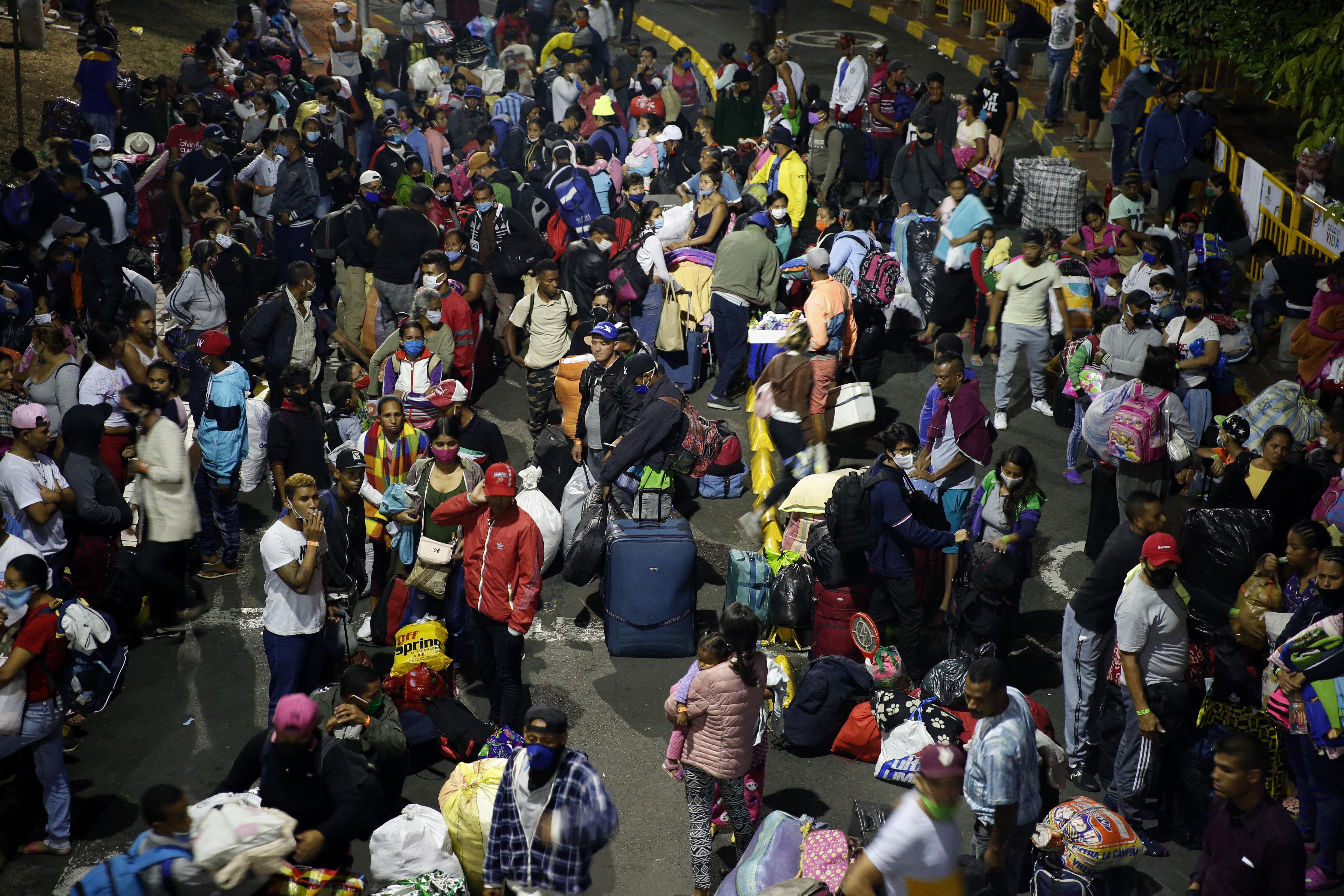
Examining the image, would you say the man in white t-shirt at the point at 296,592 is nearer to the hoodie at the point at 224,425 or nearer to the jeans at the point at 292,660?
the jeans at the point at 292,660

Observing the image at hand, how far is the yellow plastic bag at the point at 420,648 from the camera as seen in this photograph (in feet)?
24.8

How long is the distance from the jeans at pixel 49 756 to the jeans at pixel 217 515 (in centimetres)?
281

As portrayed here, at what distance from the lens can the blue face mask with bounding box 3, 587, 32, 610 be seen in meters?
6.31

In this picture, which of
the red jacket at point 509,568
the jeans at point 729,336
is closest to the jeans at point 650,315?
the jeans at point 729,336

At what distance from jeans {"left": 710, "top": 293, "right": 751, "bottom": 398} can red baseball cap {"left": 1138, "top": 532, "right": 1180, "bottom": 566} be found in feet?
19.4

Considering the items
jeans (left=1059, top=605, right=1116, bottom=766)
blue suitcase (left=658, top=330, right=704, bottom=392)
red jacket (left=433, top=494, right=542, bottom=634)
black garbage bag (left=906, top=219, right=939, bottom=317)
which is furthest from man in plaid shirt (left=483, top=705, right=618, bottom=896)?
black garbage bag (left=906, top=219, right=939, bottom=317)

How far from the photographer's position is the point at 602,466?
953 centimetres

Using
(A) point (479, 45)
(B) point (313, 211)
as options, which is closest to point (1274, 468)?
(B) point (313, 211)

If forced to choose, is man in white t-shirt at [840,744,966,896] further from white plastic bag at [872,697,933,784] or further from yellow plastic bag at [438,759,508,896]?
white plastic bag at [872,697,933,784]

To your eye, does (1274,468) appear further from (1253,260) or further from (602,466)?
(1253,260)

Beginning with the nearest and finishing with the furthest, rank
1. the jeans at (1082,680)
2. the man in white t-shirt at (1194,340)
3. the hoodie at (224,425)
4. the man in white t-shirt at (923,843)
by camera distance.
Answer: the man in white t-shirt at (923,843) → the jeans at (1082,680) → the hoodie at (224,425) → the man in white t-shirt at (1194,340)

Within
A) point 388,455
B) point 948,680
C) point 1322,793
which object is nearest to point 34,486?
point 388,455

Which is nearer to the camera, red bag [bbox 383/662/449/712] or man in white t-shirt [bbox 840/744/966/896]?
man in white t-shirt [bbox 840/744/966/896]

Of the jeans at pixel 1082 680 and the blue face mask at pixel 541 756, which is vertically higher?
the blue face mask at pixel 541 756
